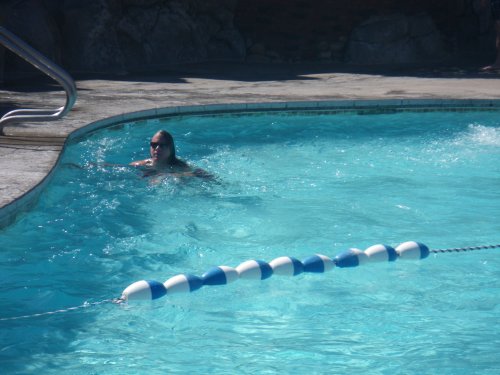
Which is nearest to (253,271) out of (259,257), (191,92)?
(259,257)

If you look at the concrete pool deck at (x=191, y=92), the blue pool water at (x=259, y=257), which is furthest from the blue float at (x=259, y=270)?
the concrete pool deck at (x=191, y=92)

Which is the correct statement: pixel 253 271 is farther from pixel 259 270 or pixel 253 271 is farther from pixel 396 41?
pixel 396 41

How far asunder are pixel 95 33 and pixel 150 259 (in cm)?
843

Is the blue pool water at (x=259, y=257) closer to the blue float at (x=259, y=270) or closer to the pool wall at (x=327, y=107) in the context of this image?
the pool wall at (x=327, y=107)

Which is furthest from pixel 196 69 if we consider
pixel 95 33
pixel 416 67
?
pixel 416 67

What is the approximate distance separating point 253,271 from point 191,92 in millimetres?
7060

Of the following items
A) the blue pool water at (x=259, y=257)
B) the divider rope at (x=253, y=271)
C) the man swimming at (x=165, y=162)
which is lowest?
the blue pool water at (x=259, y=257)

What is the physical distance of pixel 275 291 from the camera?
4973 mm

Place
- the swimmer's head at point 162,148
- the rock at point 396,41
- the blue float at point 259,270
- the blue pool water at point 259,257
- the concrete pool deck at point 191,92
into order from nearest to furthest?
the blue float at point 259,270
the blue pool water at point 259,257
the concrete pool deck at point 191,92
the swimmer's head at point 162,148
the rock at point 396,41

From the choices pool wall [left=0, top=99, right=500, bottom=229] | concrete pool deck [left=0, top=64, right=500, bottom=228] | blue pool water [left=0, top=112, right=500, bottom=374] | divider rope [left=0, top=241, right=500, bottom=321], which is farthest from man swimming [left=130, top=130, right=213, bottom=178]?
divider rope [left=0, top=241, right=500, bottom=321]

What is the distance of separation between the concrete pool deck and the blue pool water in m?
0.26

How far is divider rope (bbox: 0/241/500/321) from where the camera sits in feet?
12.5

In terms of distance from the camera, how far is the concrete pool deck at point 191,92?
6656 mm

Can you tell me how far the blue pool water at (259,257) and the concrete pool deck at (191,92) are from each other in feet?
0.84
